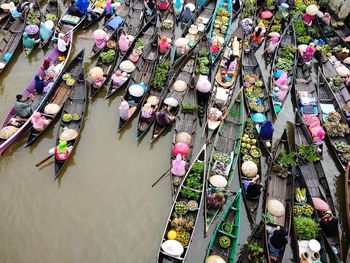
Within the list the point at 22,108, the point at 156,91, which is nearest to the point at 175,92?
the point at 156,91

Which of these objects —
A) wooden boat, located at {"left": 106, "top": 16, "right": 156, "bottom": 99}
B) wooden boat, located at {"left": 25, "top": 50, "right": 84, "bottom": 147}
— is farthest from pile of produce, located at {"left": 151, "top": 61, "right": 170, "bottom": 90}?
wooden boat, located at {"left": 25, "top": 50, "right": 84, "bottom": 147}

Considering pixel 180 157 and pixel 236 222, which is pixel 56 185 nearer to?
pixel 180 157

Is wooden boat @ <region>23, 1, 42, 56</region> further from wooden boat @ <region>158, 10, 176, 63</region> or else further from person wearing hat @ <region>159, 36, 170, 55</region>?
wooden boat @ <region>158, 10, 176, 63</region>

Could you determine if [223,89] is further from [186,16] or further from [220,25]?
[186,16]

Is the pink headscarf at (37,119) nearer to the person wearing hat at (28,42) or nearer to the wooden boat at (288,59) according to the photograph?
the person wearing hat at (28,42)

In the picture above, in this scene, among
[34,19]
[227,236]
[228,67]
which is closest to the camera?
[227,236]

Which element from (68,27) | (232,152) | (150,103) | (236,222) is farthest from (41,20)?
(236,222)

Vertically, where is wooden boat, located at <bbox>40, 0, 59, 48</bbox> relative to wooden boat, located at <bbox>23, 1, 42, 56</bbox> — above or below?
above
